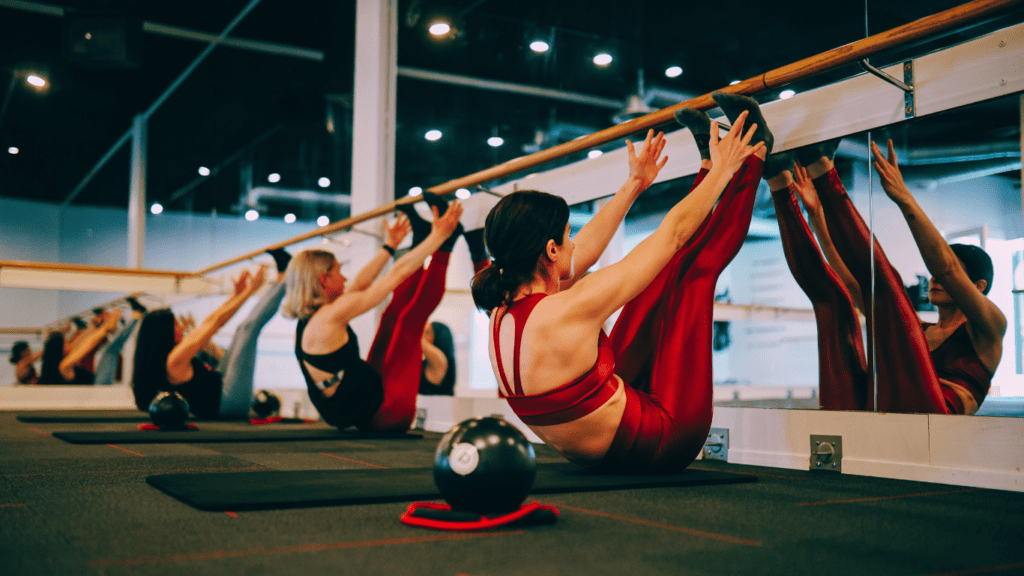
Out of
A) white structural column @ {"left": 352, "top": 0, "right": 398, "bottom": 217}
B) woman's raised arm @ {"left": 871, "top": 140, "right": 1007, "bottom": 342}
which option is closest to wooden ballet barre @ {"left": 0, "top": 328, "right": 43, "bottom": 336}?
white structural column @ {"left": 352, "top": 0, "right": 398, "bottom": 217}

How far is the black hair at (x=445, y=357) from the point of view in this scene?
5.69 m

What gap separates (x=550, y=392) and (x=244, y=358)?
4491mm

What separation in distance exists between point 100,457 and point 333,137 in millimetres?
4256

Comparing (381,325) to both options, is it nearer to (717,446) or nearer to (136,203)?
(717,446)

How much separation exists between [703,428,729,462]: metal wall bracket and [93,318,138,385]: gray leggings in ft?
23.4

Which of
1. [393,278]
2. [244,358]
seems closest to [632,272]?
[393,278]

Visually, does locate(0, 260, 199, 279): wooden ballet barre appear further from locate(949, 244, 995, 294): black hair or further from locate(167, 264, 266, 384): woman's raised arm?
locate(949, 244, 995, 294): black hair

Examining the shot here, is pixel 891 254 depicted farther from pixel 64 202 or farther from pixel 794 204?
pixel 64 202

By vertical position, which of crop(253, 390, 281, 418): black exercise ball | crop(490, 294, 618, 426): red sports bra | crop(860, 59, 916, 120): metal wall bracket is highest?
crop(860, 59, 916, 120): metal wall bracket

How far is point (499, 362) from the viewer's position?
220 cm

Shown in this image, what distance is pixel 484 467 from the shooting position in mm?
1571

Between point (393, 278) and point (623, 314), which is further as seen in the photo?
point (393, 278)

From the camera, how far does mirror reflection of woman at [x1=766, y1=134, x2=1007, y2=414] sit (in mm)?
2430

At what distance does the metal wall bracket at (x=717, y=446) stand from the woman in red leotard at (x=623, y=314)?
705 mm
